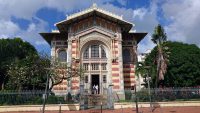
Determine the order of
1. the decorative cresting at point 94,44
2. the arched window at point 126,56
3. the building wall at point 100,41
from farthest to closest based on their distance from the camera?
the arched window at point 126,56 → the decorative cresting at point 94,44 → the building wall at point 100,41

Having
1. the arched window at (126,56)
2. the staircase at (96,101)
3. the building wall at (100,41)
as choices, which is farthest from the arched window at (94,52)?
the staircase at (96,101)

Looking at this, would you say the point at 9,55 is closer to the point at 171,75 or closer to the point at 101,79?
the point at 101,79

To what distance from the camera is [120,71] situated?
36.1 metres

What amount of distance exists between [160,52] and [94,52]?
8.13 meters

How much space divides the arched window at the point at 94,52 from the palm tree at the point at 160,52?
613cm

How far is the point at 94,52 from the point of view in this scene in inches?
1474

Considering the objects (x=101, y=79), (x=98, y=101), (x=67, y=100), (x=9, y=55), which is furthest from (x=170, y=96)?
(x=9, y=55)

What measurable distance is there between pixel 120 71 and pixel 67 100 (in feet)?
34.7

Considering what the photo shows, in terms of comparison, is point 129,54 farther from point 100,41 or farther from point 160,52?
point 160,52

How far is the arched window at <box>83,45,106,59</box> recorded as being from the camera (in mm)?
37247

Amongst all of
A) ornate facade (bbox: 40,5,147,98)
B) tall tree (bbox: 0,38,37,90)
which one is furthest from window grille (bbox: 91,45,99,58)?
tall tree (bbox: 0,38,37,90)

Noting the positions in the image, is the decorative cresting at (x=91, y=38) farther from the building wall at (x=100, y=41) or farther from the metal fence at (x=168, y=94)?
the metal fence at (x=168, y=94)

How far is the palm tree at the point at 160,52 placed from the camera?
1303 inches

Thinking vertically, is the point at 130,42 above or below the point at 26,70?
above
